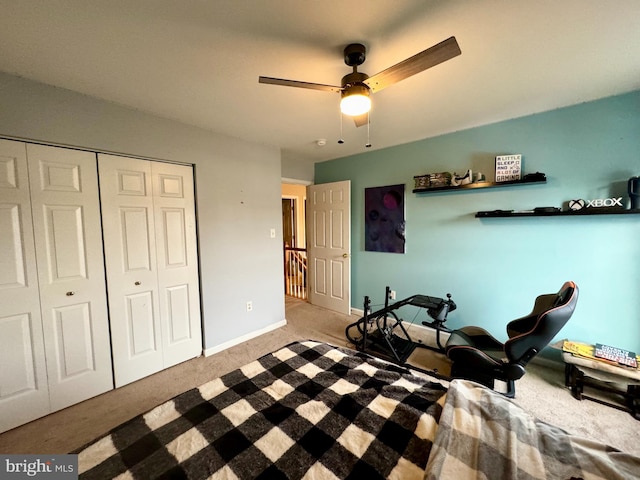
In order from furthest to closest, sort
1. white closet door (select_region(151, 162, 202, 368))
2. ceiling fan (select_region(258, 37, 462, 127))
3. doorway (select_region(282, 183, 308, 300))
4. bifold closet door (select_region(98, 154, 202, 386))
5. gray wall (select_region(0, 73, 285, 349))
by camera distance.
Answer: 1. doorway (select_region(282, 183, 308, 300))
2. white closet door (select_region(151, 162, 202, 368))
3. bifold closet door (select_region(98, 154, 202, 386))
4. gray wall (select_region(0, 73, 285, 349))
5. ceiling fan (select_region(258, 37, 462, 127))

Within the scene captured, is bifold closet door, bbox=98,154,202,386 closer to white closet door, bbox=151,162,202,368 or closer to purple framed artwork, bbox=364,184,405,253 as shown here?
white closet door, bbox=151,162,202,368

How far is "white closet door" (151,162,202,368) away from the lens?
2352mm

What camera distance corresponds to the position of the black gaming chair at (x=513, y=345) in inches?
66.2

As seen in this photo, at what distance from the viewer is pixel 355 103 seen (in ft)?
4.84

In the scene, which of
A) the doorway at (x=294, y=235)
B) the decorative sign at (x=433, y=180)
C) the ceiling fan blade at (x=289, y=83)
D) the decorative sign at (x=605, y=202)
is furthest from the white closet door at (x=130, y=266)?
the decorative sign at (x=605, y=202)

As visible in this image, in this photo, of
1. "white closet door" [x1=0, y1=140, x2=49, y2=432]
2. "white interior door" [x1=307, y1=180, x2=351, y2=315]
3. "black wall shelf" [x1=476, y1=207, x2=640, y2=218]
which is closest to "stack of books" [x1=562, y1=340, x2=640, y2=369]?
"black wall shelf" [x1=476, y1=207, x2=640, y2=218]

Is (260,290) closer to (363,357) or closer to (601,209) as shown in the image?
(363,357)

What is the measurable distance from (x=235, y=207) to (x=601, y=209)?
341cm

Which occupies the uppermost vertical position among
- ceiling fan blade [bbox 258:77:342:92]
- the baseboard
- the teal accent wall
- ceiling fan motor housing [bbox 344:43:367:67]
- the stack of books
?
ceiling fan motor housing [bbox 344:43:367:67]

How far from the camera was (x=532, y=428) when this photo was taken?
0.96m

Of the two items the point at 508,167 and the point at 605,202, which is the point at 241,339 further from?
the point at 605,202

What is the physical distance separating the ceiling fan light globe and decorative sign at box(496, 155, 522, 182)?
1.79m

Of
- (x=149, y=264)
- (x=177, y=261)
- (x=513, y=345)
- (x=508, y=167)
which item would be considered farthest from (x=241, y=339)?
(x=508, y=167)

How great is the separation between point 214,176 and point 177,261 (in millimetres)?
970
